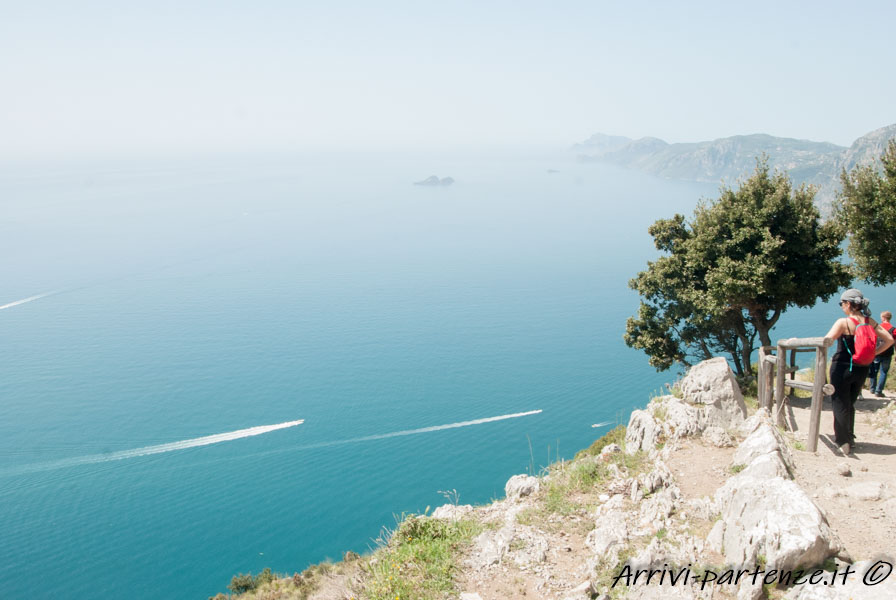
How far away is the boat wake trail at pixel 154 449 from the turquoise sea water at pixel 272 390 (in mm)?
345

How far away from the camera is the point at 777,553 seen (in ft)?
20.2

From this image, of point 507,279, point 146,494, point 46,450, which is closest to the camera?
point 146,494

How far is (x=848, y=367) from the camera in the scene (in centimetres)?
926

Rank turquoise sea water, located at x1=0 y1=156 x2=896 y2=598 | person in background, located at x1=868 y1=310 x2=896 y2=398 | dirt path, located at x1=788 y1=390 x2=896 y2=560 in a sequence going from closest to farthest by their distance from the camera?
dirt path, located at x1=788 y1=390 x2=896 y2=560, person in background, located at x1=868 y1=310 x2=896 y2=398, turquoise sea water, located at x1=0 y1=156 x2=896 y2=598

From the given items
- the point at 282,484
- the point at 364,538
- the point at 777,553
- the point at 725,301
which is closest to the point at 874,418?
the point at 777,553

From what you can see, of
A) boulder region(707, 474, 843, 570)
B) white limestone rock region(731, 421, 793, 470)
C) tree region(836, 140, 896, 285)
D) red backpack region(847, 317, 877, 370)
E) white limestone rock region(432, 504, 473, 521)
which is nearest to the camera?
boulder region(707, 474, 843, 570)

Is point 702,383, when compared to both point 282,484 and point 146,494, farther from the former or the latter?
point 146,494

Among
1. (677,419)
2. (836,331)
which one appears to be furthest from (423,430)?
(836,331)

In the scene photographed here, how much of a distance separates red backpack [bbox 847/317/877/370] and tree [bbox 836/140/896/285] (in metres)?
13.0

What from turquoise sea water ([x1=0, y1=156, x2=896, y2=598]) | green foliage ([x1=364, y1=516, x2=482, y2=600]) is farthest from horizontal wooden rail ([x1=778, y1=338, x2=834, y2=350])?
turquoise sea water ([x1=0, y1=156, x2=896, y2=598])

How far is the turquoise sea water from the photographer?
3756 centimetres

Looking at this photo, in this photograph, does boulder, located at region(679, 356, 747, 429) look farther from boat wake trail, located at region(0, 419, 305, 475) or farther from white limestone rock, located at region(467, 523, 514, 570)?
boat wake trail, located at region(0, 419, 305, 475)

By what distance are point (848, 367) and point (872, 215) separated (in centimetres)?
1388

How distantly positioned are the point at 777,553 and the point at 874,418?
7.58m
